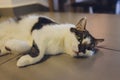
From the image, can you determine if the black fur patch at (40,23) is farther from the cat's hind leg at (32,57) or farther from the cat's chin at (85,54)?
the cat's chin at (85,54)

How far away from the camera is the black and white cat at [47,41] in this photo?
34.9 inches

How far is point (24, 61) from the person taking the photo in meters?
0.87

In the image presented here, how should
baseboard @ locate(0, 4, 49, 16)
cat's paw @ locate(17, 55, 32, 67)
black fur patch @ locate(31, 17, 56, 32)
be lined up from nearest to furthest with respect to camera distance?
cat's paw @ locate(17, 55, 32, 67) → black fur patch @ locate(31, 17, 56, 32) → baseboard @ locate(0, 4, 49, 16)

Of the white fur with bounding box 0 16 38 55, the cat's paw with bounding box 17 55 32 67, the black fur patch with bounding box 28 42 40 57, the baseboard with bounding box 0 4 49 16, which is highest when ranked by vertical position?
the baseboard with bounding box 0 4 49 16

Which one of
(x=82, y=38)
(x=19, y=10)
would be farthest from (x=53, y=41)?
(x=19, y=10)

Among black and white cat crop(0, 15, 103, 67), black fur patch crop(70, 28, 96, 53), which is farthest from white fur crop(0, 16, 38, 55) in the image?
black fur patch crop(70, 28, 96, 53)

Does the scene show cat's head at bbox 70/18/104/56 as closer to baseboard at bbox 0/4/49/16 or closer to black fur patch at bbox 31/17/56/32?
black fur patch at bbox 31/17/56/32

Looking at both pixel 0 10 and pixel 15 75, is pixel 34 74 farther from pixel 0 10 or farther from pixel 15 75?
pixel 0 10

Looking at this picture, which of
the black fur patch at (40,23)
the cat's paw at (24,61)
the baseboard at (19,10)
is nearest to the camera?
the cat's paw at (24,61)

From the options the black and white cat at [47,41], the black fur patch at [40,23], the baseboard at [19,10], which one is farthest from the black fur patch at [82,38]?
the baseboard at [19,10]

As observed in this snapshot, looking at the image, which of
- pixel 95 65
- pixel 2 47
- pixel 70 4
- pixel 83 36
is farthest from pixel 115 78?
pixel 70 4

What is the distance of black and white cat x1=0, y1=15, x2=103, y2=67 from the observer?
0.89 metres

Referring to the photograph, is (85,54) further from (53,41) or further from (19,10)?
(19,10)

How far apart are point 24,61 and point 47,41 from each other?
0.14 m
